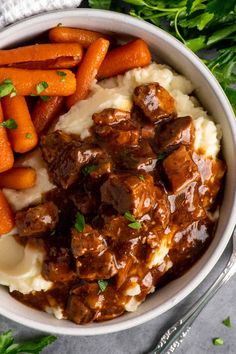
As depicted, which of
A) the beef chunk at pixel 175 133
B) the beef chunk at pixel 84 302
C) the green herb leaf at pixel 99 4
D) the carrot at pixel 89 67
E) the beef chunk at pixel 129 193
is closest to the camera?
the beef chunk at pixel 129 193

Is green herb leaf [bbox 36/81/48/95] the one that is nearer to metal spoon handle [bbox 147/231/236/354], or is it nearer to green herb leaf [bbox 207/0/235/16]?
green herb leaf [bbox 207/0/235/16]

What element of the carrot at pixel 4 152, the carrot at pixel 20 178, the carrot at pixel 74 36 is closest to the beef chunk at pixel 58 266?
the carrot at pixel 20 178

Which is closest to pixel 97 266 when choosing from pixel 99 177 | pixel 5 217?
pixel 99 177

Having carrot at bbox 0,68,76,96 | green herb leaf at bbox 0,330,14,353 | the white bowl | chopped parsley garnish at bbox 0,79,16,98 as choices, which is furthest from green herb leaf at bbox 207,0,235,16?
green herb leaf at bbox 0,330,14,353

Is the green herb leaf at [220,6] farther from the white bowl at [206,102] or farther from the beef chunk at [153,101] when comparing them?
the beef chunk at [153,101]

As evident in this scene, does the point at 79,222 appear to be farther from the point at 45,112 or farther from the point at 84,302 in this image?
the point at 45,112

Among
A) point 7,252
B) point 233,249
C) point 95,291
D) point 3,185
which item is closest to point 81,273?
point 95,291
